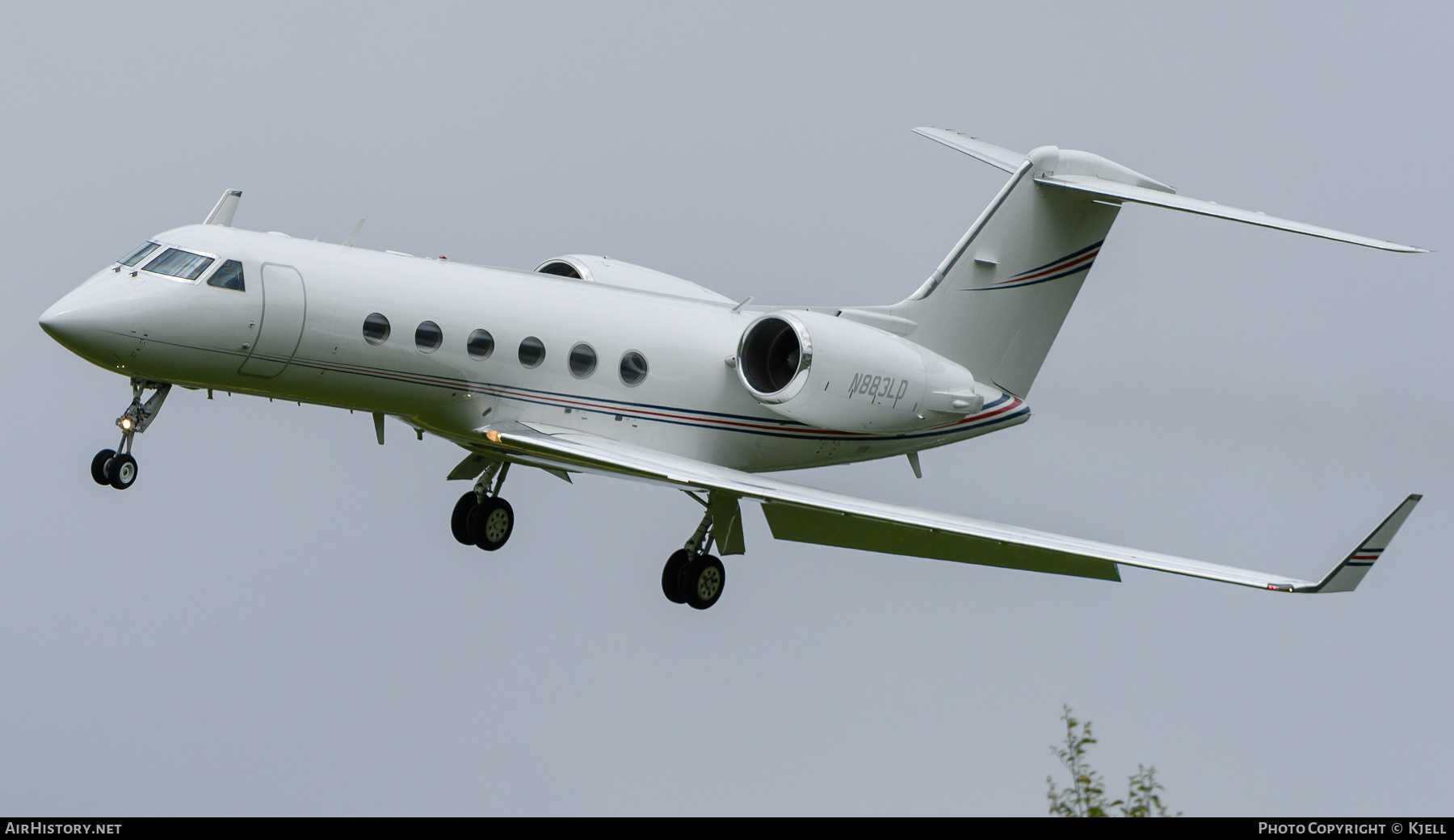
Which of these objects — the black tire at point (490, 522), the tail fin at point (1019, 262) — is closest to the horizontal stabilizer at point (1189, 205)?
the tail fin at point (1019, 262)

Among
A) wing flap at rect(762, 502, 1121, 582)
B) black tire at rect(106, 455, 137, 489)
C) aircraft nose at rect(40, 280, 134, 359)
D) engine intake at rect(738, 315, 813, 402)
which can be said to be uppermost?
engine intake at rect(738, 315, 813, 402)

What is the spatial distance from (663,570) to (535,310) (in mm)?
3879

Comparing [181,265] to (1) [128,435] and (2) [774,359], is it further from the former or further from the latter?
(2) [774,359]

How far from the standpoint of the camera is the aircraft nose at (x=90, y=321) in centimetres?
1975

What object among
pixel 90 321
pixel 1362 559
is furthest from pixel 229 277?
pixel 1362 559

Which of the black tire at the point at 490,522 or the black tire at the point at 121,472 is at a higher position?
the black tire at the point at 490,522

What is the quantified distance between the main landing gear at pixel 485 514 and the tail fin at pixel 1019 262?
18.7 feet

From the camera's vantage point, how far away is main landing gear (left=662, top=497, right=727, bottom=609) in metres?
23.8

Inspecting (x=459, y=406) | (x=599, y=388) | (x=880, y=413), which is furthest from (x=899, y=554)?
(x=459, y=406)

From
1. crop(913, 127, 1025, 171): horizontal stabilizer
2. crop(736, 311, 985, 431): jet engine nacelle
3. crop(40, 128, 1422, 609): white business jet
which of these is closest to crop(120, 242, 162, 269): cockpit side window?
crop(40, 128, 1422, 609): white business jet

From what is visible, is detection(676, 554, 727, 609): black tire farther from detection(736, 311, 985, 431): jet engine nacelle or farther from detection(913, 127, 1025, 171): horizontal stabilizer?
detection(913, 127, 1025, 171): horizontal stabilizer

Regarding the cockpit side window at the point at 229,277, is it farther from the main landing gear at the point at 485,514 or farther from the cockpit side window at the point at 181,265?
the main landing gear at the point at 485,514

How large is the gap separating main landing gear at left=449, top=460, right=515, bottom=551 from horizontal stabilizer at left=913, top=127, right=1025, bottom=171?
8.10 m

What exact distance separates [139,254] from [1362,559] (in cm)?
1327
